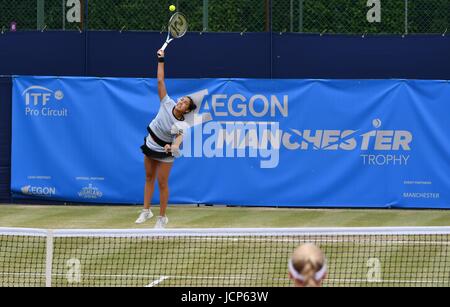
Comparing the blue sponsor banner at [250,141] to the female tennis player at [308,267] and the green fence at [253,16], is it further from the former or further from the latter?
the female tennis player at [308,267]

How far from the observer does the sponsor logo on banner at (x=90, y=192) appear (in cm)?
1792

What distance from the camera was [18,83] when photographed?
59.1ft

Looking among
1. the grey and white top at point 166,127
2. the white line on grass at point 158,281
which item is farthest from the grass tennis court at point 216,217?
the white line on grass at point 158,281

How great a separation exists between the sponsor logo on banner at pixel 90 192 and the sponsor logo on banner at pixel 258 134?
1.50 meters

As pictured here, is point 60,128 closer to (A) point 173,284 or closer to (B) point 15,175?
(B) point 15,175

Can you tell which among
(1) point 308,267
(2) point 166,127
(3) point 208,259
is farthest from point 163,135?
(1) point 308,267

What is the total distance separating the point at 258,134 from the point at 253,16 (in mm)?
2772

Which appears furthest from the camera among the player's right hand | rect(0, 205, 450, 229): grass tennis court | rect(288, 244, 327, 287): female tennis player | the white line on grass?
rect(0, 205, 450, 229): grass tennis court

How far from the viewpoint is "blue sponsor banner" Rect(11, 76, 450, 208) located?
17.4 metres

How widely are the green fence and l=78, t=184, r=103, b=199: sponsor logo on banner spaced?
277cm

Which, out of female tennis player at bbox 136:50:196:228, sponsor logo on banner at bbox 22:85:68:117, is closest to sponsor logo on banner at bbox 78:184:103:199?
sponsor logo on banner at bbox 22:85:68:117

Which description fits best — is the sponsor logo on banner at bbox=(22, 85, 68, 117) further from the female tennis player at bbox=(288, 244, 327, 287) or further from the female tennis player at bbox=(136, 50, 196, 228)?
the female tennis player at bbox=(288, 244, 327, 287)
